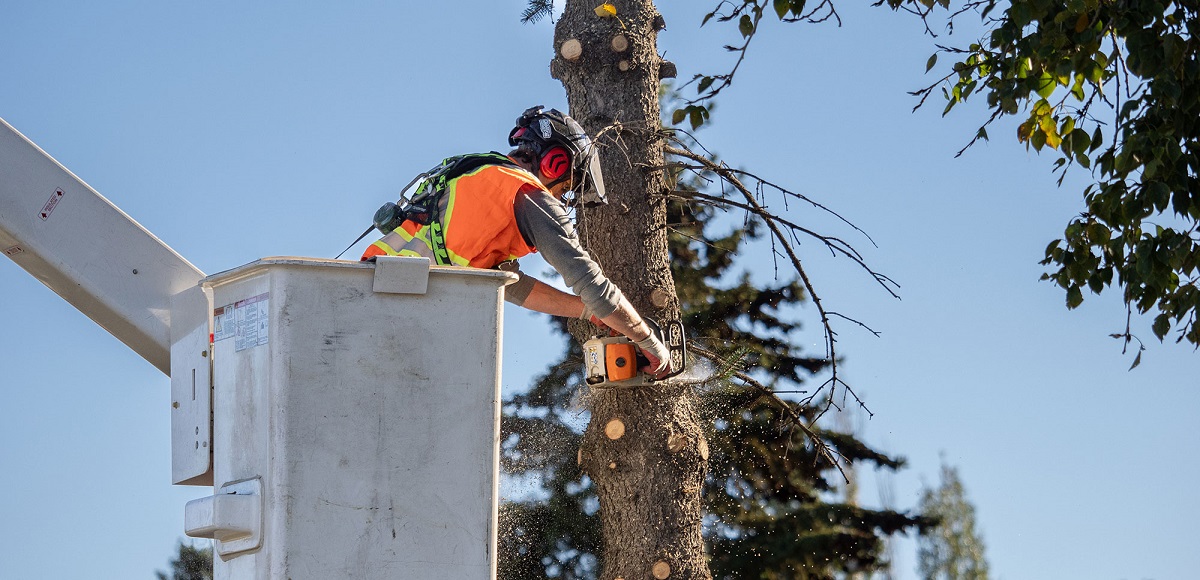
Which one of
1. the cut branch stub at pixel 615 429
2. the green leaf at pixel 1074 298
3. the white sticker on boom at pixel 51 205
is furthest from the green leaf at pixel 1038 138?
the white sticker on boom at pixel 51 205

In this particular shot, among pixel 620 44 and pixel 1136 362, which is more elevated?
pixel 620 44

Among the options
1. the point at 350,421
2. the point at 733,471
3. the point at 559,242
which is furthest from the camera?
the point at 733,471

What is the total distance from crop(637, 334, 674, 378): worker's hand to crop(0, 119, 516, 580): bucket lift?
60.3 inches

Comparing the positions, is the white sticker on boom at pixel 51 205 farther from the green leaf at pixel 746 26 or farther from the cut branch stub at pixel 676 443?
the cut branch stub at pixel 676 443

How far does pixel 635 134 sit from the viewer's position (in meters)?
5.13

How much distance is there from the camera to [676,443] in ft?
15.9

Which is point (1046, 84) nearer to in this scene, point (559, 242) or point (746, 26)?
point (746, 26)

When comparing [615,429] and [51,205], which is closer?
[51,205]

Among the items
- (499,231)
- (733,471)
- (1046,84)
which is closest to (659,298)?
(499,231)

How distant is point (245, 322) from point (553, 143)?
167cm

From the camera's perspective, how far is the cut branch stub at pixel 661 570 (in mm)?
4820

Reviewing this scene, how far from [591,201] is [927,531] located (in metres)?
5.67

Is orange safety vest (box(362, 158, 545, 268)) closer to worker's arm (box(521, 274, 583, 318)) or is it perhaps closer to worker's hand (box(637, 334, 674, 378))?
worker's arm (box(521, 274, 583, 318))

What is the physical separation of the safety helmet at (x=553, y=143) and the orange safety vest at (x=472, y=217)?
0.40 m
